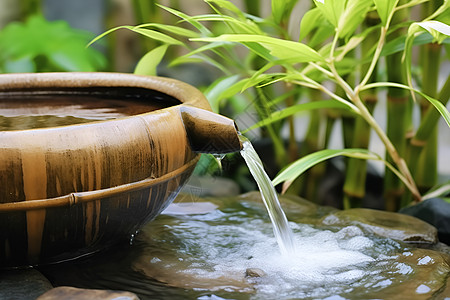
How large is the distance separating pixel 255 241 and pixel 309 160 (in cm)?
28

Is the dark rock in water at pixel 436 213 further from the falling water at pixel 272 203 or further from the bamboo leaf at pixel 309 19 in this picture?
the bamboo leaf at pixel 309 19

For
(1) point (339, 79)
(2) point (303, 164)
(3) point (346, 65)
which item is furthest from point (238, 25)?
(3) point (346, 65)

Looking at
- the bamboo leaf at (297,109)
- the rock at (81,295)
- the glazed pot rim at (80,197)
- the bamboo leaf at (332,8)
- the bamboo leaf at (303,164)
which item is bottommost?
the rock at (81,295)

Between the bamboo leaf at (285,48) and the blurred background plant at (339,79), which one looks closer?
the bamboo leaf at (285,48)

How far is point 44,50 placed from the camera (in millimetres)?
3348

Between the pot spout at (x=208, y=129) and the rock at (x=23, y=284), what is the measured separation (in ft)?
1.43

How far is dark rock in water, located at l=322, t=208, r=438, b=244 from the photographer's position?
1608 millimetres

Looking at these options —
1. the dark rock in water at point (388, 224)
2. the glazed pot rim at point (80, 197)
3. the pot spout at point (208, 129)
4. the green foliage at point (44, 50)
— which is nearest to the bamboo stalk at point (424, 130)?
the dark rock in water at point (388, 224)

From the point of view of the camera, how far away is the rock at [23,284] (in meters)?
1.17

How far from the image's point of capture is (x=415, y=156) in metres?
1.97

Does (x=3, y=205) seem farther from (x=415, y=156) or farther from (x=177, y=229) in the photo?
(x=415, y=156)

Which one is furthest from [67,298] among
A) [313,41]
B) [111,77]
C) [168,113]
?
[313,41]

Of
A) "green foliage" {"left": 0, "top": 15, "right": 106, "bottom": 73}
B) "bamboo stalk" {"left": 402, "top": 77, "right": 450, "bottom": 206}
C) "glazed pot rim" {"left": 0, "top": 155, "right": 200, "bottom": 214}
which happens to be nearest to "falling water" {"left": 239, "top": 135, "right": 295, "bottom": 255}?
"glazed pot rim" {"left": 0, "top": 155, "right": 200, "bottom": 214}

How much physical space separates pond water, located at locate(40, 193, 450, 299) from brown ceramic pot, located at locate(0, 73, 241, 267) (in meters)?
0.08
